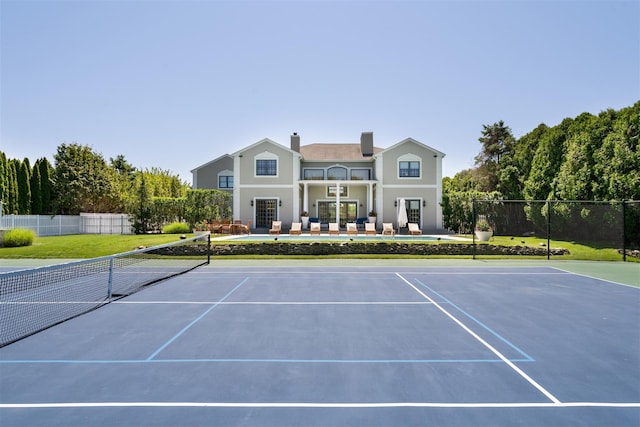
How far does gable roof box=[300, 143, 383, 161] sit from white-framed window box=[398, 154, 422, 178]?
3054mm

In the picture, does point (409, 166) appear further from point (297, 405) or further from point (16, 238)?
point (297, 405)

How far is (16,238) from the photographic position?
20953 mm

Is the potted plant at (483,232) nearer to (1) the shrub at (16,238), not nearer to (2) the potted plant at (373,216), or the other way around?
(2) the potted plant at (373,216)

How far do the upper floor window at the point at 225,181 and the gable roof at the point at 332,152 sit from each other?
27.3 ft

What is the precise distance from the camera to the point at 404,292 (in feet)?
32.3

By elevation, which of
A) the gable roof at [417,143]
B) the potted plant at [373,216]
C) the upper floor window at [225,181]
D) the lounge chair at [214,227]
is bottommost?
the lounge chair at [214,227]

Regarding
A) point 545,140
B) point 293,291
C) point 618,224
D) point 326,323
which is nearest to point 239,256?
point 293,291

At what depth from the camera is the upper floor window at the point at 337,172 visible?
32844mm

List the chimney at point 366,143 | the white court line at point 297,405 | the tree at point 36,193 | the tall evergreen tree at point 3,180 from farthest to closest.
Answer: the chimney at point 366,143 → the tree at point 36,193 → the tall evergreen tree at point 3,180 → the white court line at point 297,405

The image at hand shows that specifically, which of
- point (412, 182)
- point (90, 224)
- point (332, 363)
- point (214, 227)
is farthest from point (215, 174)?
point (332, 363)

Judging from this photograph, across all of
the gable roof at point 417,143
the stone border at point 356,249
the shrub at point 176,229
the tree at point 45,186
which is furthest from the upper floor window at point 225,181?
the stone border at point 356,249

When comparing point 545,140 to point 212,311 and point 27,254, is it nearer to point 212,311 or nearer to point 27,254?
point 212,311

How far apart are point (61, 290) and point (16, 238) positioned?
1497cm

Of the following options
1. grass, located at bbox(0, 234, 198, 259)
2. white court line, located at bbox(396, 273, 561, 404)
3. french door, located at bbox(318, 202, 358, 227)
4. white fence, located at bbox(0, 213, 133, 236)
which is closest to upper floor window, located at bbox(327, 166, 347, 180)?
french door, located at bbox(318, 202, 358, 227)
